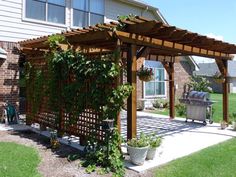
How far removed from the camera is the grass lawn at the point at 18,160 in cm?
601

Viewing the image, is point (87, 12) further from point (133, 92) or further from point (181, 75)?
point (181, 75)

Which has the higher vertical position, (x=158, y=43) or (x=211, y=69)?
(x=211, y=69)

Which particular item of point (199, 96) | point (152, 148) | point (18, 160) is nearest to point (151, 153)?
point (152, 148)

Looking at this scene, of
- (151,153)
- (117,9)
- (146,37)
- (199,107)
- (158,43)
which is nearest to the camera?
(151,153)

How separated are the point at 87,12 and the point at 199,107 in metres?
7.22

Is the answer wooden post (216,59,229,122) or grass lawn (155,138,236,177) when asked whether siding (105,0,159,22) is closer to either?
wooden post (216,59,229,122)

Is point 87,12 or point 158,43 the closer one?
point 158,43

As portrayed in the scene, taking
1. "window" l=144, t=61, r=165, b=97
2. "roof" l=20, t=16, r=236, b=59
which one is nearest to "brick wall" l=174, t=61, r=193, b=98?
"window" l=144, t=61, r=165, b=97

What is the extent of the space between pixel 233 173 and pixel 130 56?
11.1 ft

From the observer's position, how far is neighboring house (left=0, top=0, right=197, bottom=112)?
11.9 meters

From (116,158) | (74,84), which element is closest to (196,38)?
(74,84)

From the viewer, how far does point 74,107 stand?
8086 millimetres

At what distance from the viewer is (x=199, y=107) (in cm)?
1188

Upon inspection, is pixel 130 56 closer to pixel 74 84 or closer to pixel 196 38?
pixel 74 84
